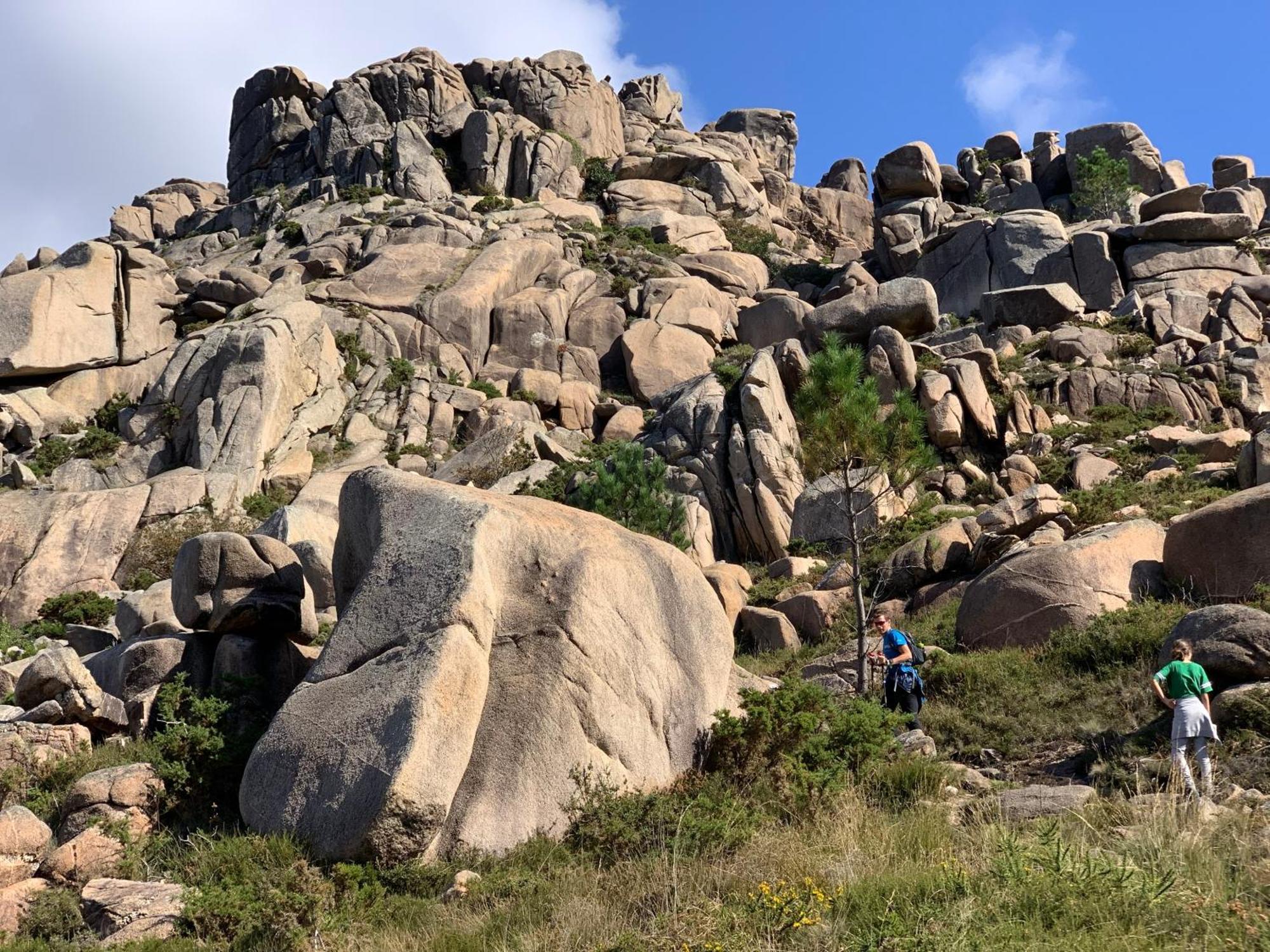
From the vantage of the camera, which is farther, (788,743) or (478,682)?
(788,743)

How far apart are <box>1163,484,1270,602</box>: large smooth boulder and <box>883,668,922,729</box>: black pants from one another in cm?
526

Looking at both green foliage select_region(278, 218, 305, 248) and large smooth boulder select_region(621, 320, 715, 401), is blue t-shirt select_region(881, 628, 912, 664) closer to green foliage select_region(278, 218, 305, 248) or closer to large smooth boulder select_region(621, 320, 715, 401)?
large smooth boulder select_region(621, 320, 715, 401)

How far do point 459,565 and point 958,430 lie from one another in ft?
83.8

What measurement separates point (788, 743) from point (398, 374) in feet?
109

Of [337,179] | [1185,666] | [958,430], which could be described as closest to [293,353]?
[958,430]

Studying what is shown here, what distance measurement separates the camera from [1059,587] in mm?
15219

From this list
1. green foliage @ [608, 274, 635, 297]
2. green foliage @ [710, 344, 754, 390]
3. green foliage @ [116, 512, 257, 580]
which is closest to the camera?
green foliage @ [116, 512, 257, 580]

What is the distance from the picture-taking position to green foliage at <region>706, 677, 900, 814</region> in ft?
29.5

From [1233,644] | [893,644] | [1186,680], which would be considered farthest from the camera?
[893,644]

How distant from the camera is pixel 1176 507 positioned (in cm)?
2141

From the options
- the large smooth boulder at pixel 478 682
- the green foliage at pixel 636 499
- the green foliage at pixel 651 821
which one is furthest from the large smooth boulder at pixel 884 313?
the green foliage at pixel 651 821

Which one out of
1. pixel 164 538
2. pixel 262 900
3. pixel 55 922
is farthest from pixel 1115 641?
pixel 164 538

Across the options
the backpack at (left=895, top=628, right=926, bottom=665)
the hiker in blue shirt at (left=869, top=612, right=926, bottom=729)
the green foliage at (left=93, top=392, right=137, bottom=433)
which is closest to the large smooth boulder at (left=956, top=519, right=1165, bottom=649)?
the backpack at (left=895, top=628, right=926, bottom=665)

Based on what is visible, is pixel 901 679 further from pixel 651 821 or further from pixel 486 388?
pixel 486 388
